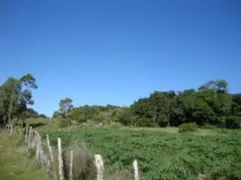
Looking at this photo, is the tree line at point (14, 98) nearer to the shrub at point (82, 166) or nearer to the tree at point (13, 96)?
the tree at point (13, 96)

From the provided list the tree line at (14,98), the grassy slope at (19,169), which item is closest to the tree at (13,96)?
the tree line at (14,98)

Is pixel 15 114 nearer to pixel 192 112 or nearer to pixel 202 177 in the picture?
pixel 192 112

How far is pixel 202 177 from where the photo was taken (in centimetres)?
974

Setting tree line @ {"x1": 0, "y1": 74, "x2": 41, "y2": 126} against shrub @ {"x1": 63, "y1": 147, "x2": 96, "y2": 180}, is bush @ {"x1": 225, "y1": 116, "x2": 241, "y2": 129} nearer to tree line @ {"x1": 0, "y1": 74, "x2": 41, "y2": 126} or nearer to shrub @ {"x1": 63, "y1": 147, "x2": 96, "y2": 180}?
tree line @ {"x1": 0, "y1": 74, "x2": 41, "y2": 126}

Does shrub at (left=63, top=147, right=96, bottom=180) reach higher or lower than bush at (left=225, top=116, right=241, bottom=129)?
lower

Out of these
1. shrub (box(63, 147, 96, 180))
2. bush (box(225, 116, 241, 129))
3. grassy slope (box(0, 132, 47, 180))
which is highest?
bush (box(225, 116, 241, 129))

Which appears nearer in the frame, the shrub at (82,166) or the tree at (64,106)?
the shrub at (82,166)

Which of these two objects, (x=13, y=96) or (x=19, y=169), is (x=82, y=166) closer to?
(x=19, y=169)

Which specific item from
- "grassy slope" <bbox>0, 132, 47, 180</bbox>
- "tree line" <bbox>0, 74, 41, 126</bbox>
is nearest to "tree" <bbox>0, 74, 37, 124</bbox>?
"tree line" <bbox>0, 74, 41, 126</bbox>

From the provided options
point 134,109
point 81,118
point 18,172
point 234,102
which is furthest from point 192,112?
point 18,172

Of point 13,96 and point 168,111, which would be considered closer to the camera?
point 13,96

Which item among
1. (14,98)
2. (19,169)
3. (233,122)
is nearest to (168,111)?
(233,122)

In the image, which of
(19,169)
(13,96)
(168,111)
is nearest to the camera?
(19,169)

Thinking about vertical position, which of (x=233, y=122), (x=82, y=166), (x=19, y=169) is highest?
(x=233, y=122)
